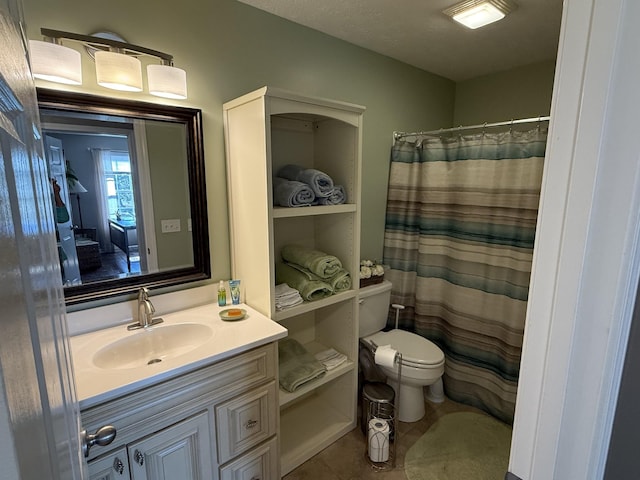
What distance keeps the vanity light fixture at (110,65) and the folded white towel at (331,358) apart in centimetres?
152

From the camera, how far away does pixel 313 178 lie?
1698 millimetres

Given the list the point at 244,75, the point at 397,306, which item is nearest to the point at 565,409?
the point at 244,75

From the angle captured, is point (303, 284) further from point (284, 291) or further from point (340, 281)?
point (340, 281)

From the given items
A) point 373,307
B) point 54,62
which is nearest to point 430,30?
point 373,307

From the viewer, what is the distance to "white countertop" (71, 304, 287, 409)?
3.41ft

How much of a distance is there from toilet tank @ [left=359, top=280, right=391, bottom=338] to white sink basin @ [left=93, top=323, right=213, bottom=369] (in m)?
1.04

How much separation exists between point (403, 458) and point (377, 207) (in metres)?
1.58

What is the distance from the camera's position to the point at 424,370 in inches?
77.2

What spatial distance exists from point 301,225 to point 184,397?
1.11 m

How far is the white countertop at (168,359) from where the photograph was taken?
1038mm

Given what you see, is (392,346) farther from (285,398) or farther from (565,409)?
(565,409)

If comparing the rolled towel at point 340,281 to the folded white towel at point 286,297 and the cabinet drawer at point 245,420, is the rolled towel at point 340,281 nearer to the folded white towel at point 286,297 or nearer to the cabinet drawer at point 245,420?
the folded white towel at point 286,297

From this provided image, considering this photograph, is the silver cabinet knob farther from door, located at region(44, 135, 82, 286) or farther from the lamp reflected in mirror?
the lamp reflected in mirror

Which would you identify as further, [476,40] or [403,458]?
[476,40]
